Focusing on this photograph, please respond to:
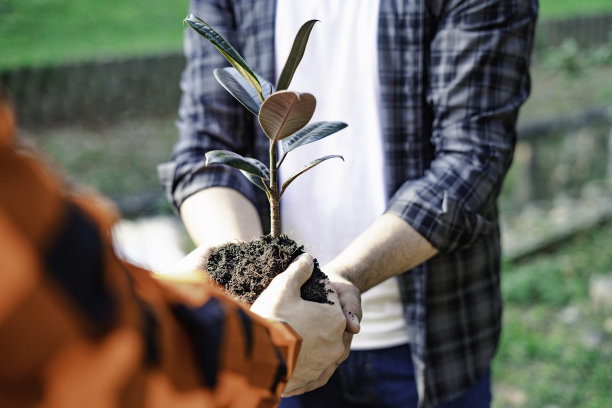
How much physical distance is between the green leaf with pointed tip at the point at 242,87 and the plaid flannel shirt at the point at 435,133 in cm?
40

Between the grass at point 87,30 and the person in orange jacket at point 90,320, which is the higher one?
the grass at point 87,30

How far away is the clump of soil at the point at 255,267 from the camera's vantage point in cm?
120

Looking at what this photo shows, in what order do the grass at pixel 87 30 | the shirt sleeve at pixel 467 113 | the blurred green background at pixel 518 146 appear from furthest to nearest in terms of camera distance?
the grass at pixel 87 30, the blurred green background at pixel 518 146, the shirt sleeve at pixel 467 113

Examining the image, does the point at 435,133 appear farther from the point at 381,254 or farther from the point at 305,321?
the point at 305,321

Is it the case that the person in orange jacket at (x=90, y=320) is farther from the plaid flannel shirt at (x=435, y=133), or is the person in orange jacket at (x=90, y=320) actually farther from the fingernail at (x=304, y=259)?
the plaid flannel shirt at (x=435, y=133)

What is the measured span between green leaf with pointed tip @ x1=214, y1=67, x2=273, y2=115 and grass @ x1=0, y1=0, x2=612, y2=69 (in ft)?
23.7

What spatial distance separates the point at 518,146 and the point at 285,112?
504 cm

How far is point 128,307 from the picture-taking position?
25.1 inches

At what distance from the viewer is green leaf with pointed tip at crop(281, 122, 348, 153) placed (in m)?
1.25

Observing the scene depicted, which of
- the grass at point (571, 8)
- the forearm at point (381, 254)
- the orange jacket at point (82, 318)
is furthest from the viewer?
the grass at point (571, 8)

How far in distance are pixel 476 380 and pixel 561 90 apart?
8.98 meters

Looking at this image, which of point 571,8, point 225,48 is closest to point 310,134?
point 225,48

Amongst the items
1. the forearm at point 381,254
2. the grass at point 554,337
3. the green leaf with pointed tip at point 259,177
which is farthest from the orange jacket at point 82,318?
the grass at point 554,337

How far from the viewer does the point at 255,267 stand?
1234 millimetres
